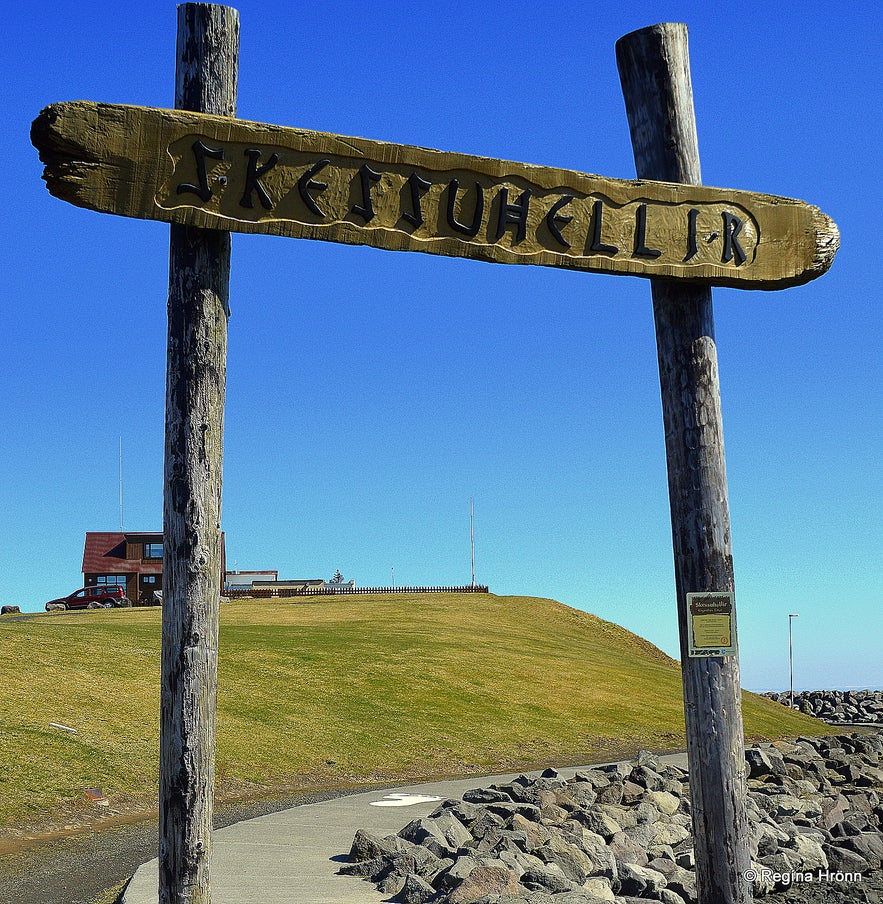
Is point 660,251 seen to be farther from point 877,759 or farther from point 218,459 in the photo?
point 877,759

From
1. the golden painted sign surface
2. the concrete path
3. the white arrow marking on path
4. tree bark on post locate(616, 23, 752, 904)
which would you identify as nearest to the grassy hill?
the white arrow marking on path

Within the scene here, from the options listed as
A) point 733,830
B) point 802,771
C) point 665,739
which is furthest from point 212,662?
point 665,739

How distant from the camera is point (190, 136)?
19.8ft

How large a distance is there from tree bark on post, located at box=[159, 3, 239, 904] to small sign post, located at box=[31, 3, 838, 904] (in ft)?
0.04

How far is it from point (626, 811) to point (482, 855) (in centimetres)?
357

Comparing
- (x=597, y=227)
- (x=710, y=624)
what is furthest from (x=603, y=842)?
(x=597, y=227)

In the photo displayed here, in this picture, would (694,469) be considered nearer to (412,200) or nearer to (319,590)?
(412,200)

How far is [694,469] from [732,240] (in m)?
1.86

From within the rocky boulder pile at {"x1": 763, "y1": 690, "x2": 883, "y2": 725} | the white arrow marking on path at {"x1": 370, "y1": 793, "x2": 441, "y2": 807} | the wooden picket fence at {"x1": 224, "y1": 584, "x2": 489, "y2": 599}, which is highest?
the wooden picket fence at {"x1": 224, "y1": 584, "x2": 489, "y2": 599}

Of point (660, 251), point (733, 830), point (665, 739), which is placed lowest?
point (665, 739)

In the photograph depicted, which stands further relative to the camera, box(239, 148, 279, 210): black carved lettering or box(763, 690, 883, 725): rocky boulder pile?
box(763, 690, 883, 725): rocky boulder pile

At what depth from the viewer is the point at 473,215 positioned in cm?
677

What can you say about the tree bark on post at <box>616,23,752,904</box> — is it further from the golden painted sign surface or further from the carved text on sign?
the carved text on sign

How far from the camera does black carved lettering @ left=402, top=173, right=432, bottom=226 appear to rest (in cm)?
657
